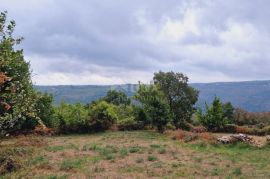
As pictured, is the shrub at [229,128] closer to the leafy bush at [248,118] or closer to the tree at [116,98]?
the leafy bush at [248,118]

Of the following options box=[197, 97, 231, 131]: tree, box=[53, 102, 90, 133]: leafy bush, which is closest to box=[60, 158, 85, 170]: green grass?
box=[53, 102, 90, 133]: leafy bush

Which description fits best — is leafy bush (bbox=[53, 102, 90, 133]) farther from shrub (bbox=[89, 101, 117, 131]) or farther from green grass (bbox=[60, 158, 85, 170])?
green grass (bbox=[60, 158, 85, 170])

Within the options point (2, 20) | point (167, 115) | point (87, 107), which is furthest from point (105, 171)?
point (87, 107)

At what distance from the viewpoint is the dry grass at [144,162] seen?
2419 centimetres

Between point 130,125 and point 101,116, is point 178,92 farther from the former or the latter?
point 101,116

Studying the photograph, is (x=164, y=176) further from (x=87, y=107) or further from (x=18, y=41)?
(x=87, y=107)

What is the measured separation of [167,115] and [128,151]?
2034 centimetres

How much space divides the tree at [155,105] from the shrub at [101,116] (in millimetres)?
6112

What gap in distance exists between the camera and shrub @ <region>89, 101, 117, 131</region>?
201ft

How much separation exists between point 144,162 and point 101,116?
33.3 m

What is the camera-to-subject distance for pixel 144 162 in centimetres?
2886

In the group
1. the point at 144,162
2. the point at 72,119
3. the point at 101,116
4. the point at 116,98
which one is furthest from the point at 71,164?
the point at 116,98

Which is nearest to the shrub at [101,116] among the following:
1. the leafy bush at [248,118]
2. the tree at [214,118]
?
the tree at [214,118]

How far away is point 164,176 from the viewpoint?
23.5 metres
